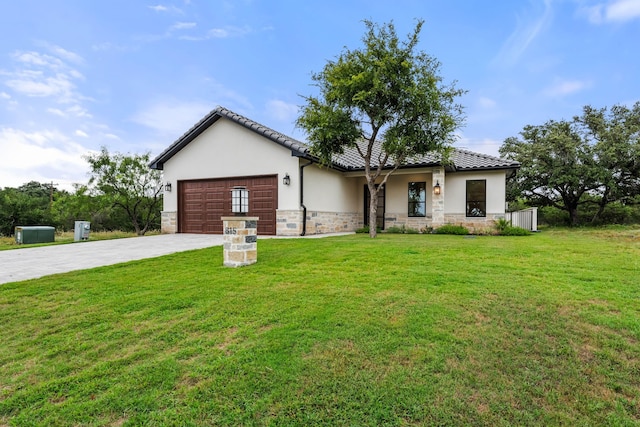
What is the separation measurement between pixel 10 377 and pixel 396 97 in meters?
10.7

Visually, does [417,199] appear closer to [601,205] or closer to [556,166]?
[556,166]

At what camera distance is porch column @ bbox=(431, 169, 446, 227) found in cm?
1357

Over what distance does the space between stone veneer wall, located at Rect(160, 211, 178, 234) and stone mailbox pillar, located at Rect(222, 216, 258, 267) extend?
905 cm

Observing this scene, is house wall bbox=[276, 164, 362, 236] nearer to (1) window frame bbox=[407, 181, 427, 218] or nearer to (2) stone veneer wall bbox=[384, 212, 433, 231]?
(2) stone veneer wall bbox=[384, 212, 433, 231]

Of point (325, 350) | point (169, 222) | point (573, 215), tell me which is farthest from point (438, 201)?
point (325, 350)

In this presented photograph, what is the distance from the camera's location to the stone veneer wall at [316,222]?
11820mm

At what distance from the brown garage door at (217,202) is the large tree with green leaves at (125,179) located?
102 inches

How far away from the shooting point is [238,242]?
584cm

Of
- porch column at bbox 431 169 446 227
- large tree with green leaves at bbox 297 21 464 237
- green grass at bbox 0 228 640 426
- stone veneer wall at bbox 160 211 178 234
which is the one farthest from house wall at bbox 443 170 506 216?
stone veneer wall at bbox 160 211 178 234

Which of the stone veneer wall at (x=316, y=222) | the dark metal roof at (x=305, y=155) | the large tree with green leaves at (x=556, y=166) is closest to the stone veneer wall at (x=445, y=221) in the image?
the stone veneer wall at (x=316, y=222)

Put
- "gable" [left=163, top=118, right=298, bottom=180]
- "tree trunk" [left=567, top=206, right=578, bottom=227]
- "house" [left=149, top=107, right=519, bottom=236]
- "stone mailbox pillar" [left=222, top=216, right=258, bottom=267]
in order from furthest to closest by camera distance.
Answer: "tree trunk" [left=567, top=206, right=578, bottom=227] < "gable" [left=163, top=118, right=298, bottom=180] < "house" [left=149, top=107, right=519, bottom=236] < "stone mailbox pillar" [left=222, top=216, right=258, bottom=267]

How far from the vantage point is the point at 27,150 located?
16094mm

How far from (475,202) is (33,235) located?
17.6 m

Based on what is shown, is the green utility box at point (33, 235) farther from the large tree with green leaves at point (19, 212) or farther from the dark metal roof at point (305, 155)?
the large tree with green leaves at point (19, 212)
